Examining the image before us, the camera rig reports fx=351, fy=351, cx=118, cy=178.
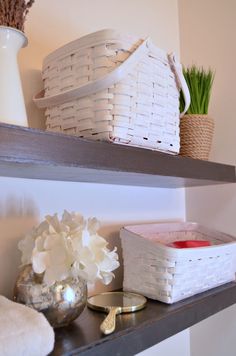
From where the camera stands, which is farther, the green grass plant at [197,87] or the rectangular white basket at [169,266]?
the green grass plant at [197,87]

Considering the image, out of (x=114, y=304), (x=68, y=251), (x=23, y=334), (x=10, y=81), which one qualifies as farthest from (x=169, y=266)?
(x=10, y=81)

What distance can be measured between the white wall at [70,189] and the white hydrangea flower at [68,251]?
0.11 meters

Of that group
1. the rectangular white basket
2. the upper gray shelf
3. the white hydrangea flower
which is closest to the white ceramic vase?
the upper gray shelf

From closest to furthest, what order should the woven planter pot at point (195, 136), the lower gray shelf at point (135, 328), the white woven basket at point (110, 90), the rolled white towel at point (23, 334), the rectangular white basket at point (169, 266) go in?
the rolled white towel at point (23, 334)
the lower gray shelf at point (135, 328)
the white woven basket at point (110, 90)
the rectangular white basket at point (169, 266)
the woven planter pot at point (195, 136)

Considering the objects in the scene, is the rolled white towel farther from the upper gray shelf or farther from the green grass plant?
the green grass plant

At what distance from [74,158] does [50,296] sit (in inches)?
9.4

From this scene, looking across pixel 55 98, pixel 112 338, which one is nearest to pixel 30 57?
pixel 55 98

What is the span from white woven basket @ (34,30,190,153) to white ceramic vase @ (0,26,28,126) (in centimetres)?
11

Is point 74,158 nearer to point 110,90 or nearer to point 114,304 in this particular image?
point 110,90

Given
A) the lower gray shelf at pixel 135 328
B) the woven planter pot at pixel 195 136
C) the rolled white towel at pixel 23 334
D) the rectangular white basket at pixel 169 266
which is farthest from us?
the woven planter pot at pixel 195 136

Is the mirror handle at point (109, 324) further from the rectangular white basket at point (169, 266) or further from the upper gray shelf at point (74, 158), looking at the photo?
the upper gray shelf at point (74, 158)

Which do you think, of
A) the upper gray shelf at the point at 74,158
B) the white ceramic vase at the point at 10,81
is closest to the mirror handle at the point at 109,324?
the upper gray shelf at the point at 74,158

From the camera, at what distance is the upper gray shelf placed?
0.49 m

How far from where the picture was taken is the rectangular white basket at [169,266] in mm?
777
